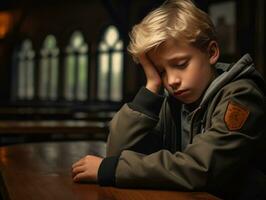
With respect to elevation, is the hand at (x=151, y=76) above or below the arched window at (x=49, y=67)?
above

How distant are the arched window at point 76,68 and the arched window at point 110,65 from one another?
0.49 m

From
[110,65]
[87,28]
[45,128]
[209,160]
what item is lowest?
[45,128]

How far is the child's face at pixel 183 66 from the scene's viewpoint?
118 centimetres

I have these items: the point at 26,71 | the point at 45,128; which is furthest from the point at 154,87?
the point at 26,71

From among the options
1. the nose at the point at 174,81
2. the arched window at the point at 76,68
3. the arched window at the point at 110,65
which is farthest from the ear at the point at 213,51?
the arched window at the point at 76,68

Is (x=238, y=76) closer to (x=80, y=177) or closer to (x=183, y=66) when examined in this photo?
(x=183, y=66)

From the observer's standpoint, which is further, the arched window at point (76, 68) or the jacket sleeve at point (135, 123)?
the arched window at point (76, 68)

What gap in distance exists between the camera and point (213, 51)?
1264mm

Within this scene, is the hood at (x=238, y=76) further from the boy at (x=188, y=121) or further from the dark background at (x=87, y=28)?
the dark background at (x=87, y=28)

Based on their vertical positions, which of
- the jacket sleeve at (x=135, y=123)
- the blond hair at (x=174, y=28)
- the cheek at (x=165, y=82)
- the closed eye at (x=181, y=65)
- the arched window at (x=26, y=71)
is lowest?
the arched window at (x=26, y=71)

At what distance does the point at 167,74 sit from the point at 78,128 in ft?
7.09

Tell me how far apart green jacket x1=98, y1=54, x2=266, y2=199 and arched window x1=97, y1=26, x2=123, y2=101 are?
891 cm

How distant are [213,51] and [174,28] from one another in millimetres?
146

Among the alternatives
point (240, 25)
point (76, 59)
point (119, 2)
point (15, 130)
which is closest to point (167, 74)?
point (15, 130)
